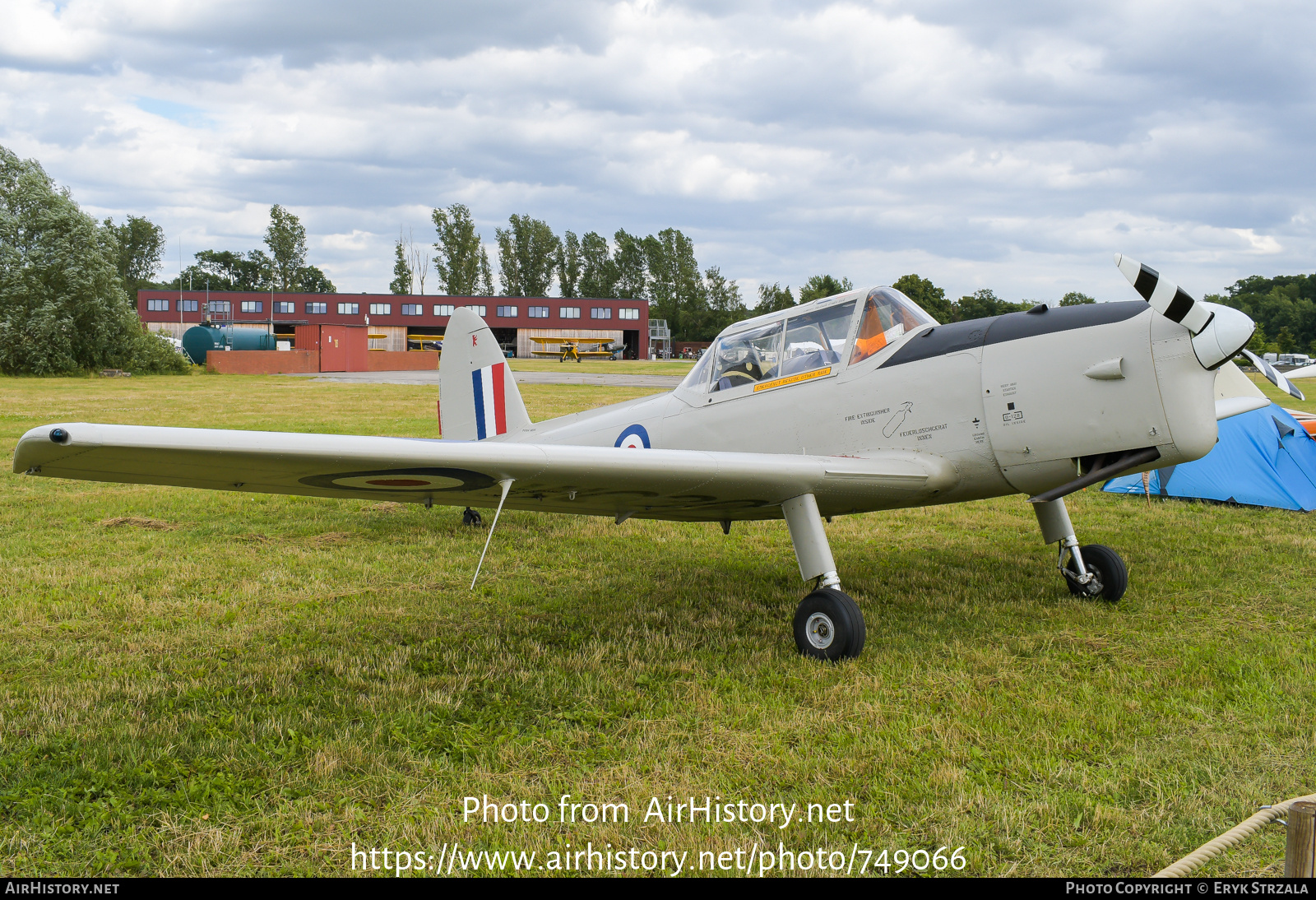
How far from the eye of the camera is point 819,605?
4746 millimetres

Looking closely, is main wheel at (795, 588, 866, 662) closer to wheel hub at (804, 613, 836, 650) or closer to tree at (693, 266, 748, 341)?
wheel hub at (804, 613, 836, 650)

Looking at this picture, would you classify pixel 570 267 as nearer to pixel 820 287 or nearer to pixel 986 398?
pixel 820 287

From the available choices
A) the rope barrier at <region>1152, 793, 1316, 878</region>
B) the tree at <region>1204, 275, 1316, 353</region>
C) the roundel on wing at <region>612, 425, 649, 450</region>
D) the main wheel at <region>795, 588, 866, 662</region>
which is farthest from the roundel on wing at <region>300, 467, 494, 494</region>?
the tree at <region>1204, 275, 1316, 353</region>

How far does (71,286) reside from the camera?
123 feet

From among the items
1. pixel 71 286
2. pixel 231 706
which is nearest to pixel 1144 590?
pixel 231 706

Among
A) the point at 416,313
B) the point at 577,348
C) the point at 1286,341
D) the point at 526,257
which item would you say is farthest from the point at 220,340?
the point at 1286,341

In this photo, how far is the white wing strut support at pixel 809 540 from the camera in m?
4.92

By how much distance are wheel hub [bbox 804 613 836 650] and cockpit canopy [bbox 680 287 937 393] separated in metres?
1.66

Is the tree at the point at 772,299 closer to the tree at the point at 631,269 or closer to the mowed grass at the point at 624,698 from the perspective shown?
the tree at the point at 631,269

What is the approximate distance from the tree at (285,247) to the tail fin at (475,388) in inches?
3946

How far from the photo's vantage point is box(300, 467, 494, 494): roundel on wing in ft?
13.5

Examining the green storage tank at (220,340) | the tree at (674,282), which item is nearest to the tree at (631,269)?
the tree at (674,282)
